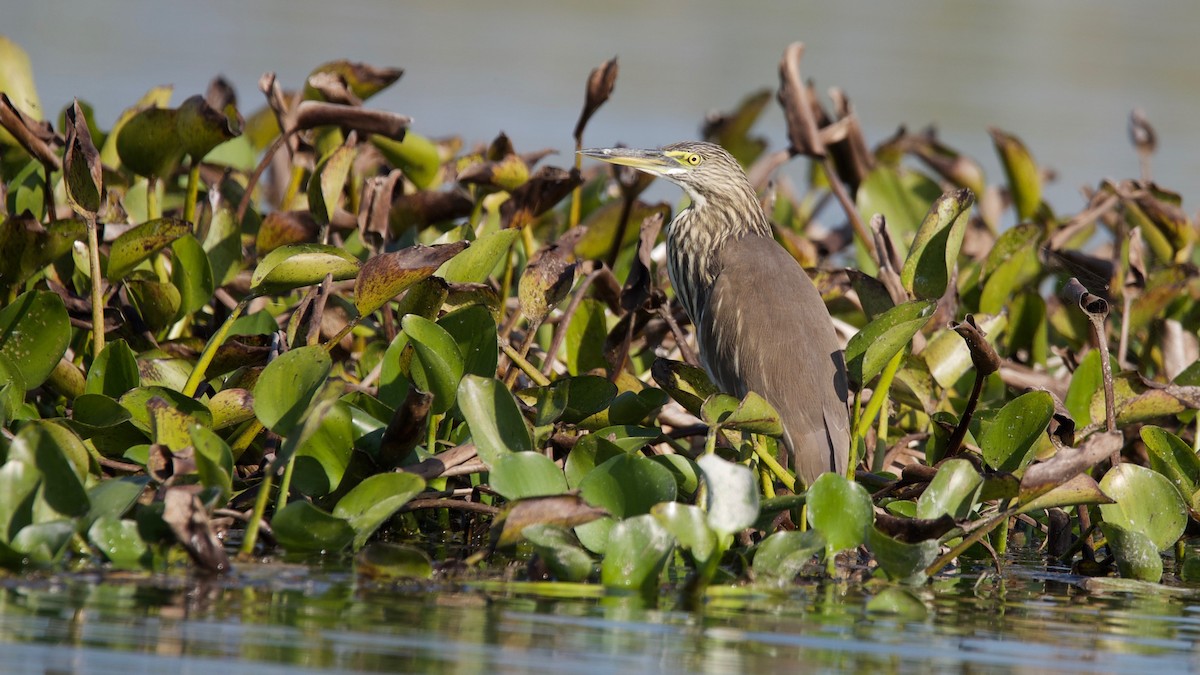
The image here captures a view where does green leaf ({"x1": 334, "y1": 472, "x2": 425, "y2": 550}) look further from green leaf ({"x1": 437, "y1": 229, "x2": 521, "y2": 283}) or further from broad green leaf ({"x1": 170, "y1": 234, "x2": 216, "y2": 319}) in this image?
broad green leaf ({"x1": 170, "y1": 234, "x2": 216, "y2": 319})

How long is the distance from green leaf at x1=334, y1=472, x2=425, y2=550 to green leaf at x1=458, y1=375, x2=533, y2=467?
0.33 metres

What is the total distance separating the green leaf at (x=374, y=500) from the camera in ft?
13.2

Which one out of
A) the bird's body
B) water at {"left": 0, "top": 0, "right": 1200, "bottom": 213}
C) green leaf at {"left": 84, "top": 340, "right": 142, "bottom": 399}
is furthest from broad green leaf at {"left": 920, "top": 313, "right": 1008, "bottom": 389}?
water at {"left": 0, "top": 0, "right": 1200, "bottom": 213}

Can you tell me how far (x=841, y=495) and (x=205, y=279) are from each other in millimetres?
2319

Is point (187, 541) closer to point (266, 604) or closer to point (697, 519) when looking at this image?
point (266, 604)

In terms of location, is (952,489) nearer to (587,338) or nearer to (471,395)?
(471,395)

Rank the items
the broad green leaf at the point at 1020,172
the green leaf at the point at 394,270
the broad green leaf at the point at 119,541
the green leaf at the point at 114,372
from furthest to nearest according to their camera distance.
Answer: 1. the broad green leaf at the point at 1020,172
2. the green leaf at the point at 114,372
3. the green leaf at the point at 394,270
4. the broad green leaf at the point at 119,541

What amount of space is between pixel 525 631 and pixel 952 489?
1474 millimetres

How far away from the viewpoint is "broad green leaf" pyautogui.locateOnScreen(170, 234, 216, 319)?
17.3 feet

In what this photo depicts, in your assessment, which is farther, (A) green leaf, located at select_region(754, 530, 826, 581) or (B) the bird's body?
(B) the bird's body

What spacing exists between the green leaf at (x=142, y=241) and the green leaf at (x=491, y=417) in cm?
117

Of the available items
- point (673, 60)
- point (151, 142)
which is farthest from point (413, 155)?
point (673, 60)

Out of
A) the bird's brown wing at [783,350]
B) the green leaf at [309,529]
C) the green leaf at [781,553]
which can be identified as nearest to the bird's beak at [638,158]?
the bird's brown wing at [783,350]

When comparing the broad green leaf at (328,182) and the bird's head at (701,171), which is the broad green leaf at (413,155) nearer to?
the broad green leaf at (328,182)
